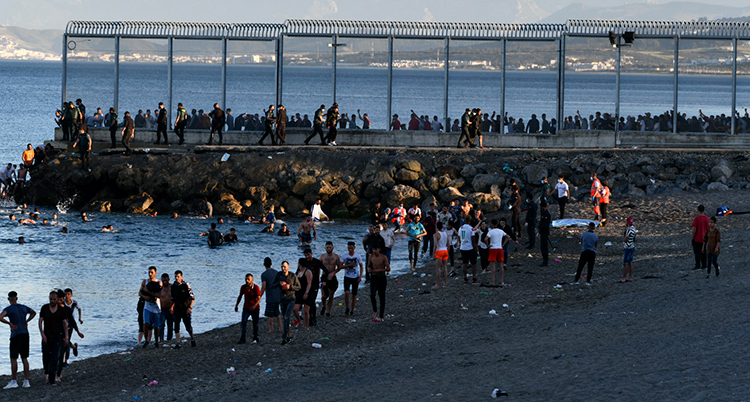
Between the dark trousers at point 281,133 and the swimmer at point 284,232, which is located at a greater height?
the dark trousers at point 281,133

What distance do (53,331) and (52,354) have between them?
0.39m

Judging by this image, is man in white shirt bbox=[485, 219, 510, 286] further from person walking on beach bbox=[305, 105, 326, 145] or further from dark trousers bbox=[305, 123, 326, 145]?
dark trousers bbox=[305, 123, 326, 145]

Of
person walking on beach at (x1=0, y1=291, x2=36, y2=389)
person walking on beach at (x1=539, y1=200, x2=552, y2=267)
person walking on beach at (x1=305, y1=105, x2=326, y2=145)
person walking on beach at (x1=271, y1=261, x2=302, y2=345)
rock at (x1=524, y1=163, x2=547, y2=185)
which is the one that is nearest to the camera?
person walking on beach at (x1=0, y1=291, x2=36, y2=389)

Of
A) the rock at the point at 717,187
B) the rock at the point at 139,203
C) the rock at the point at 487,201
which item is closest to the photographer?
the rock at the point at 717,187

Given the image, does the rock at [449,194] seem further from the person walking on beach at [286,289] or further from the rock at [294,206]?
the person walking on beach at [286,289]

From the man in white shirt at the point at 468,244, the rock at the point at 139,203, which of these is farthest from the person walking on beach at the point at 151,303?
the rock at the point at 139,203

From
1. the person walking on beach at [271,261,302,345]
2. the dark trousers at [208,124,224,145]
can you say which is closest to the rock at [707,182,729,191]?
the dark trousers at [208,124,224,145]

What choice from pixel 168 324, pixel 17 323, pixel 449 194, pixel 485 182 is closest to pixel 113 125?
pixel 449 194

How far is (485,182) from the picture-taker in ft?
103

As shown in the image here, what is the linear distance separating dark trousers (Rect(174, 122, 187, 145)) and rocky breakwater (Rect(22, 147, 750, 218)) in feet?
3.41

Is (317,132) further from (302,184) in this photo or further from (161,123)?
(161,123)

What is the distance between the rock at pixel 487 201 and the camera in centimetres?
3016

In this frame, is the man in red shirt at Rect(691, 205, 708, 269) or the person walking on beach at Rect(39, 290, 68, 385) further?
the man in red shirt at Rect(691, 205, 708, 269)

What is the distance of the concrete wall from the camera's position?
34.7 metres
